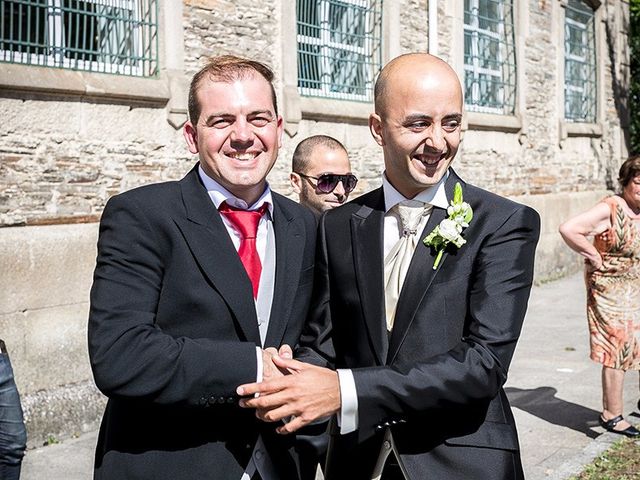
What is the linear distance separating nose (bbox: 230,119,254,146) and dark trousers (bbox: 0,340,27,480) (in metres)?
1.96

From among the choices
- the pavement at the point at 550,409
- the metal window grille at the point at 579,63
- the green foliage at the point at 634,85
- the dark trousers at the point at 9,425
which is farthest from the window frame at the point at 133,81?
the green foliage at the point at 634,85

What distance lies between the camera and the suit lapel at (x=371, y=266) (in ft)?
9.29

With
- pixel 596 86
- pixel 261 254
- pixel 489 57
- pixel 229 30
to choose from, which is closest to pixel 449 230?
pixel 261 254

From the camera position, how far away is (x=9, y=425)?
4.20m

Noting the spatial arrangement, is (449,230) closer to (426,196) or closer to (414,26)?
(426,196)

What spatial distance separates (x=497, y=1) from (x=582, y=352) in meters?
6.77

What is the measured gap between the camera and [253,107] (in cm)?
279

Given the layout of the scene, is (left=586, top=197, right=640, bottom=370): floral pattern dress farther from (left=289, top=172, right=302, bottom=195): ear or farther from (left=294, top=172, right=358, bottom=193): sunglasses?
(left=289, top=172, right=302, bottom=195): ear

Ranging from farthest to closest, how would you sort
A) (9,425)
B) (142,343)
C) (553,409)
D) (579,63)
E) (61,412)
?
(579,63) < (553,409) < (61,412) < (9,425) < (142,343)

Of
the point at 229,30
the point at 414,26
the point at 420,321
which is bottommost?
the point at 420,321

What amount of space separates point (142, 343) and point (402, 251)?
2.85 feet

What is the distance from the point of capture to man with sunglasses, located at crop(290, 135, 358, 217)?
568 centimetres

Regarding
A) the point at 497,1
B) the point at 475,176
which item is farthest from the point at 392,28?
the point at 497,1

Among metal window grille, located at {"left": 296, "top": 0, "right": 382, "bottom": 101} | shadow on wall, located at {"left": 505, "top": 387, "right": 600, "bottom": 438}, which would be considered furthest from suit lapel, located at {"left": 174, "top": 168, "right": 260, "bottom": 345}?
metal window grille, located at {"left": 296, "top": 0, "right": 382, "bottom": 101}
